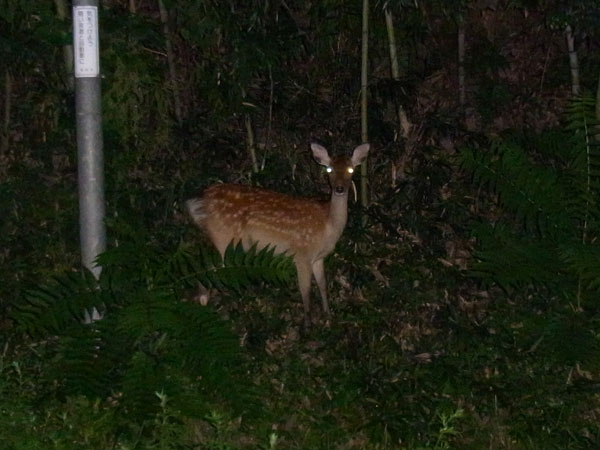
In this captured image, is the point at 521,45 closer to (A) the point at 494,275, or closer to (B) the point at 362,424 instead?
(A) the point at 494,275

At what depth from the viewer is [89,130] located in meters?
6.27

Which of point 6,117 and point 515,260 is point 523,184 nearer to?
point 515,260

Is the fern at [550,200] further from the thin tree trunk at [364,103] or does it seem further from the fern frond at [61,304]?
the fern frond at [61,304]

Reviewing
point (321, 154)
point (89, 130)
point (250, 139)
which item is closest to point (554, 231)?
point (321, 154)

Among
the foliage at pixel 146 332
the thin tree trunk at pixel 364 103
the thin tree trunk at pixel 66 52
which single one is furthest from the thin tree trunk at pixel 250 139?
the foliage at pixel 146 332

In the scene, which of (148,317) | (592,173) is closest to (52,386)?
(148,317)

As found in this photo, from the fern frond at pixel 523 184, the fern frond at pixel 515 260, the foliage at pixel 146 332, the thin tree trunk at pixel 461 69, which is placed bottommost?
the foliage at pixel 146 332

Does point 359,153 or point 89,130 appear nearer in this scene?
point 89,130

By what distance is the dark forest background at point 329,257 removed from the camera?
5961 millimetres

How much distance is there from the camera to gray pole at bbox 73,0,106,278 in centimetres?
604

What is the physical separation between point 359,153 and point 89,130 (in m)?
2.67

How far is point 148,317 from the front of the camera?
6.14 metres

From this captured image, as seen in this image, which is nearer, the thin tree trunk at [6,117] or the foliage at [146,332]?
the foliage at [146,332]

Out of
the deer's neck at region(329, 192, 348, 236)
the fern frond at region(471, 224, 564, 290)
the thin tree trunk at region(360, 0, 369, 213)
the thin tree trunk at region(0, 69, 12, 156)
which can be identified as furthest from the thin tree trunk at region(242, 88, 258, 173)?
the fern frond at region(471, 224, 564, 290)
